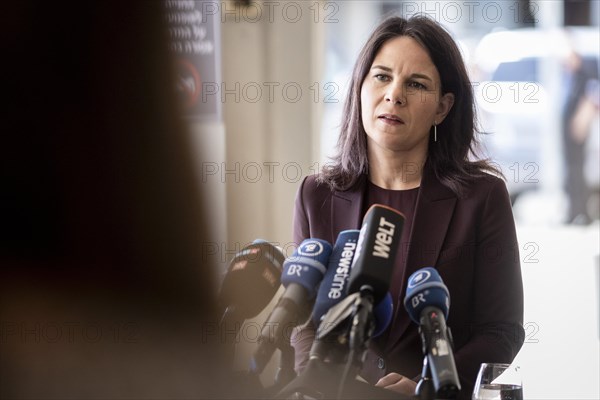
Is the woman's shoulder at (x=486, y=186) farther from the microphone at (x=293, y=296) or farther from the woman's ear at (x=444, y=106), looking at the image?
the microphone at (x=293, y=296)

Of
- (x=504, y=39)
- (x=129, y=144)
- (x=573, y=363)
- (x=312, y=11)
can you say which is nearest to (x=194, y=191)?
(x=129, y=144)

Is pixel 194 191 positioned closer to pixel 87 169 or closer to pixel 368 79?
pixel 87 169

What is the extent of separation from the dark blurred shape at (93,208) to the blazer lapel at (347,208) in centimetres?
93

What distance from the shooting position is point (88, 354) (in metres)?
0.47

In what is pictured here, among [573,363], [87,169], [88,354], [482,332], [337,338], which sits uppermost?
[87,169]

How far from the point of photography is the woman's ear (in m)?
1.44

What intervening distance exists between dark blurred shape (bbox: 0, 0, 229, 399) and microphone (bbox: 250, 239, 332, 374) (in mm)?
237

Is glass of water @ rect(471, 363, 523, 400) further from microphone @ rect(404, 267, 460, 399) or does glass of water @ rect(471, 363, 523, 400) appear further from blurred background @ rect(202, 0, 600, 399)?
blurred background @ rect(202, 0, 600, 399)

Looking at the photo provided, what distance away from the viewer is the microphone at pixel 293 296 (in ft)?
2.49

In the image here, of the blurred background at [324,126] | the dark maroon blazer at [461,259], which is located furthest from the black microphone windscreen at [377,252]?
the blurred background at [324,126]

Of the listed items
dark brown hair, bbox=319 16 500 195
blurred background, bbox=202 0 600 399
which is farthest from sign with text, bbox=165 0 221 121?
dark brown hair, bbox=319 16 500 195

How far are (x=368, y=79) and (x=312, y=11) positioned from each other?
3.61 ft

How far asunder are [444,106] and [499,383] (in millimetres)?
634

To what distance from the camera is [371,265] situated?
0.80 meters
